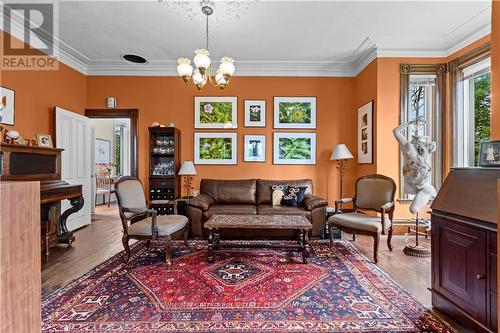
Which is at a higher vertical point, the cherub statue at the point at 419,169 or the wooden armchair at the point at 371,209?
the cherub statue at the point at 419,169

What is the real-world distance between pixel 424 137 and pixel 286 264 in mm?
3180

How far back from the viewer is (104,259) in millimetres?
3273

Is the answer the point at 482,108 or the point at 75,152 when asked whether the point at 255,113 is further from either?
the point at 482,108

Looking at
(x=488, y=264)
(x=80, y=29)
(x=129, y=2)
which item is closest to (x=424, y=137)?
(x=488, y=264)

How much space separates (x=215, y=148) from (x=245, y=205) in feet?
4.72

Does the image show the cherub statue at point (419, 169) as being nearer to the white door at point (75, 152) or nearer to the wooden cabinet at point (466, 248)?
the wooden cabinet at point (466, 248)

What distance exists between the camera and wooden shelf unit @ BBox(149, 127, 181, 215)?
16.1ft

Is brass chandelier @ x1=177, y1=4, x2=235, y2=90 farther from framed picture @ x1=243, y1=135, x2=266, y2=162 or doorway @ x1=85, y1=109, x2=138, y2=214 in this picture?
doorway @ x1=85, y1=109, x2=138, y2=214

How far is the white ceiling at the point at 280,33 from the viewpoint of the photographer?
3369 millimetres

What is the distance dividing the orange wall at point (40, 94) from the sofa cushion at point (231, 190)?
112 inches

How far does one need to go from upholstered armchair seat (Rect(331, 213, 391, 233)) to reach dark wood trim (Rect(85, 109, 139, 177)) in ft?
13.2

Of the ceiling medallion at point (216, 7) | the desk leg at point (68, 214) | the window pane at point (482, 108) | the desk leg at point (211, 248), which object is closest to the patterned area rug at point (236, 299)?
the desk leg at point (211, 248)

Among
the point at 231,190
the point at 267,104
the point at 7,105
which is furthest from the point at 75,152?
the point at 267,104

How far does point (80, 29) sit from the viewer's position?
3.90 m
